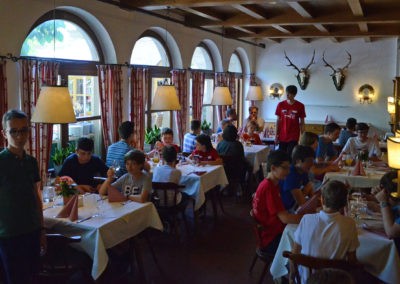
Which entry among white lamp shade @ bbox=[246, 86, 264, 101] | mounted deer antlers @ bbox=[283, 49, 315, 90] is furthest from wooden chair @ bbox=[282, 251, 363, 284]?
mounted deer antlers @ bbox=[283, 49, 315, 90]

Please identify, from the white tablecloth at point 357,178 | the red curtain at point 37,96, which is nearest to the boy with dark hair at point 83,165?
the red curtain at point 37,96

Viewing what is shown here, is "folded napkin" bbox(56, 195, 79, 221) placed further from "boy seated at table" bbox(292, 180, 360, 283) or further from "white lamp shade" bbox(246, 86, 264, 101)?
"white lamp shade" bbox(246, 86, 264, 101)

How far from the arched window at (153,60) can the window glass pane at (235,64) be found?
163 inches

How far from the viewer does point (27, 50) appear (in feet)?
18.0

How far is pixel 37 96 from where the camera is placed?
205 inches

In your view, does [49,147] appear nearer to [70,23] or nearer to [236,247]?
[70,23]

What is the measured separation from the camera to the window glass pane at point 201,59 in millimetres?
10491

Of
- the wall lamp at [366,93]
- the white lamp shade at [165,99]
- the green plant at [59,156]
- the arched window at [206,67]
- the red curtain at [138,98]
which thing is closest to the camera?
the green plant at [59,156]

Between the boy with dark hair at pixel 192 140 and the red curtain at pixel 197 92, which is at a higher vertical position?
the red curtain at pixel 197 92

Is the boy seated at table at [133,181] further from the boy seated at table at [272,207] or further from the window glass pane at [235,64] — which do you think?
the window glass pane at [235,64]

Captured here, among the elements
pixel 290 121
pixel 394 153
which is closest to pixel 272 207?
pixel 394 153

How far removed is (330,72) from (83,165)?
9.55 meters

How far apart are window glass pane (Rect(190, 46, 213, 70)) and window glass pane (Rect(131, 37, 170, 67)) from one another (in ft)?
6.05

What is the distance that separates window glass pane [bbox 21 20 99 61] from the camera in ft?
18.2
